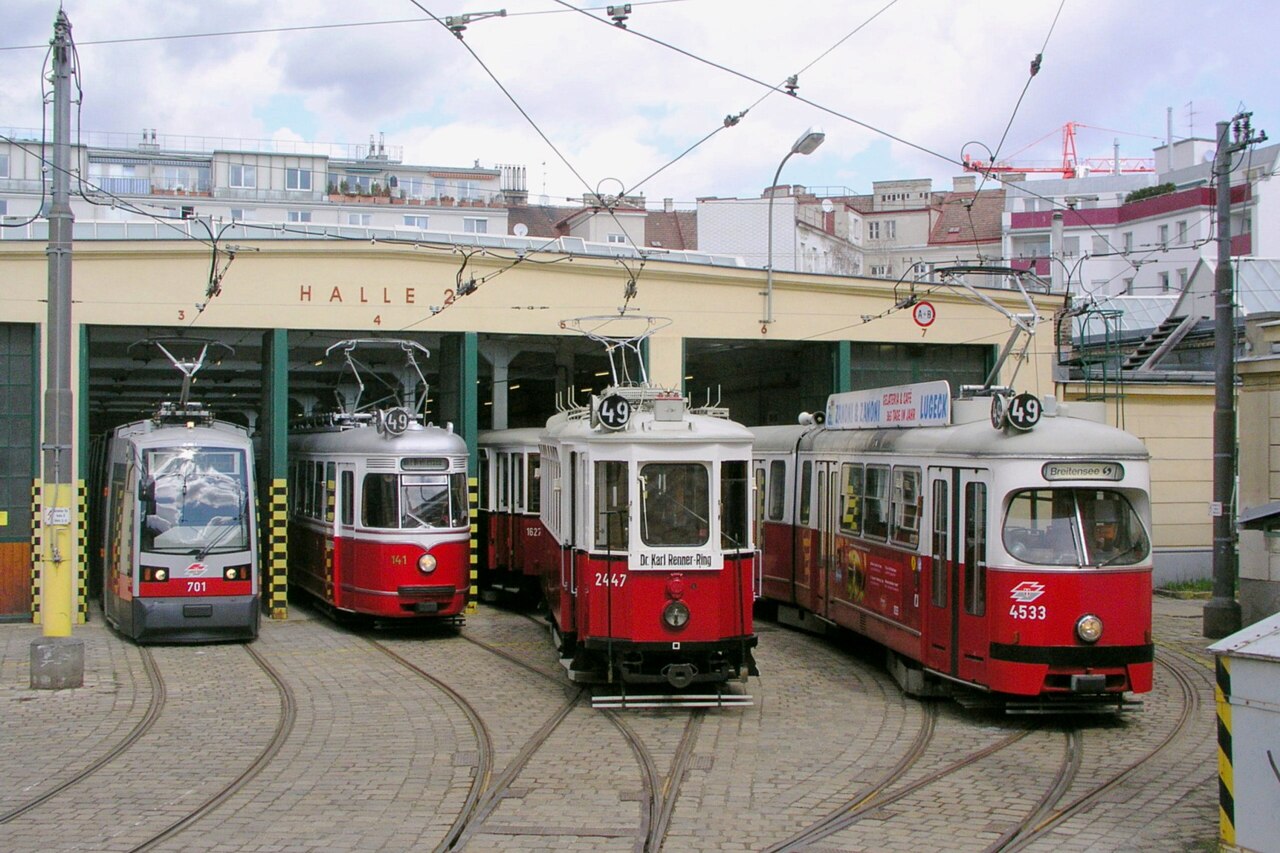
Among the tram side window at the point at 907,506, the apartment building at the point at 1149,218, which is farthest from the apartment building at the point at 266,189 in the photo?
the tram side window at the point at 907,506

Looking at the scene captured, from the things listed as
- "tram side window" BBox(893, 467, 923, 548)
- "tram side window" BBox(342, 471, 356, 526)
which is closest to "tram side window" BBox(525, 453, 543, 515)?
"tram side window" BBox(342, 471, 356, 526)

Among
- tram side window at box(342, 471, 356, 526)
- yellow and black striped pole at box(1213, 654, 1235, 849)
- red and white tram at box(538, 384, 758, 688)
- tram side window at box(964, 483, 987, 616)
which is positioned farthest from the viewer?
tram side window at box(342, 471, 356, 526)

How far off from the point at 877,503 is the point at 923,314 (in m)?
11.4

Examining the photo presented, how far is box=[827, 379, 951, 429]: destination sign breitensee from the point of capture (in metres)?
12.7

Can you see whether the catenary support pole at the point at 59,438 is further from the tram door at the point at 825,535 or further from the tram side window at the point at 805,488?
the tram side window at the point at 805,488

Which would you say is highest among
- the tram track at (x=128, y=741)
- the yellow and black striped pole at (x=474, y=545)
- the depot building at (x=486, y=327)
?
the depot building at (x=486, y=327)

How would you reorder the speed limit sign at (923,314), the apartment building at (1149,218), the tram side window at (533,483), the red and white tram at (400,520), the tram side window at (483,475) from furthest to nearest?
1. the apartment building at (1149,218)
2. the speed limit sign at (923,314)
3. the tram side window at (483,475)
4. the tram side window at (533,483)
5. the red and white tram at (400,520)

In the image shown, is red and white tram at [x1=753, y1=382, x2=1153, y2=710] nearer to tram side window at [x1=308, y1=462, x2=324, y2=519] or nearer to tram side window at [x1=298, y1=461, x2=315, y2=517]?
tram side window at [x1=308, y1=462, x2=324, y2=519]

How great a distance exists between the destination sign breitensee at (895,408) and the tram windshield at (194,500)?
24.2 ft

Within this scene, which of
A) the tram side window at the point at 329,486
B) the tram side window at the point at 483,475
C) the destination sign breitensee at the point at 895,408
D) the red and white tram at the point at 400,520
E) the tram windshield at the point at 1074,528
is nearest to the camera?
the tram windshield at the point at 1074,528

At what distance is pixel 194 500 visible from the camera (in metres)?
16.5

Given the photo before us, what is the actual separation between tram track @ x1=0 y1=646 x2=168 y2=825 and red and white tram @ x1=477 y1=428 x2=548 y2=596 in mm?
5522

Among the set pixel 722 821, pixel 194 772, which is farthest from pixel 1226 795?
pixel 194 772

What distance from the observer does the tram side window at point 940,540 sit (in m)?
11.8
